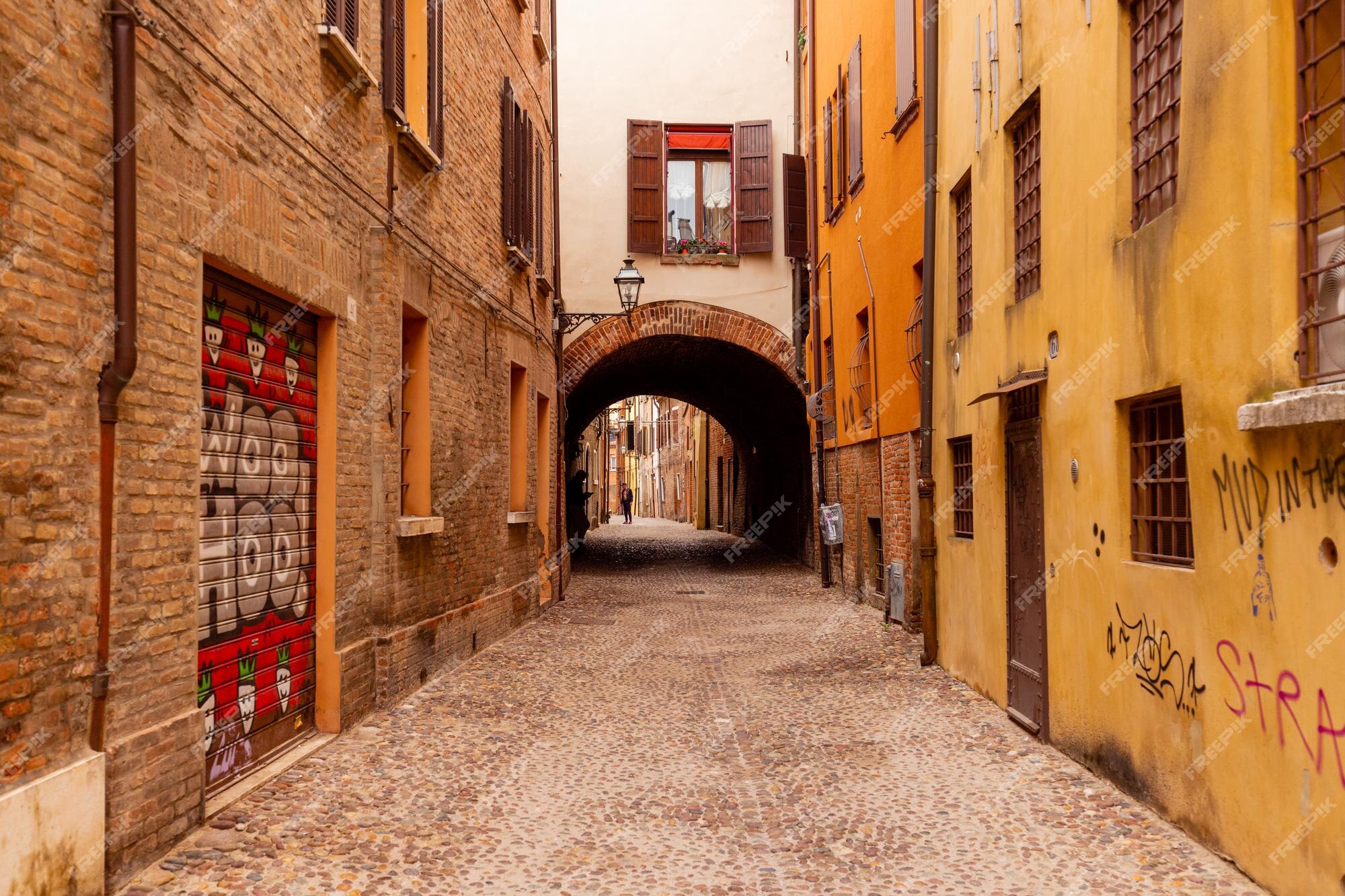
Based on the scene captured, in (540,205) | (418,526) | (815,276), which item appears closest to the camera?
(418,526)

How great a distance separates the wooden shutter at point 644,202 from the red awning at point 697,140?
45 centimetres

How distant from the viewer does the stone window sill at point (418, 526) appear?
7.78 metres

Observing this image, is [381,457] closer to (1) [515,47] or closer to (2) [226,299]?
(2) [226,299]

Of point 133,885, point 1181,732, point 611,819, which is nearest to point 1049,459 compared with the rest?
point 1181,732

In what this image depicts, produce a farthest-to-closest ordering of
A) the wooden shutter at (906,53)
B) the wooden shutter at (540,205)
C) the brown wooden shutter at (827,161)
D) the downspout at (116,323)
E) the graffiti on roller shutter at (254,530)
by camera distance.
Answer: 1. the brown wooden shutter at (827,161)
2. the wooden shutter at (540,205)
3. the wooden shutter at (906,53)
4. the graffiti on roller shutter at (254,530)
5. the downspout at (116,323)

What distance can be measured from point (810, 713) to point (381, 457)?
344 cm

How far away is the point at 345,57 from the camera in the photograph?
671 cm

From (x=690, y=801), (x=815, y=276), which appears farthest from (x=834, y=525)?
(x=690, y=801)

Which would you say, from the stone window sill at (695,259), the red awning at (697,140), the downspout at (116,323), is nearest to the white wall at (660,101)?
the stone window sill at (695,259)

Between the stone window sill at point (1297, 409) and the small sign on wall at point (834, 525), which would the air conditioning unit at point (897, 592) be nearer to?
the small sign on wall at point (834, 525)

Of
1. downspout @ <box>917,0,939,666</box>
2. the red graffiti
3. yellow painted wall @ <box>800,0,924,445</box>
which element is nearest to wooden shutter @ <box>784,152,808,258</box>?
yellow painted wall @ <box>800,0,924,445</box>

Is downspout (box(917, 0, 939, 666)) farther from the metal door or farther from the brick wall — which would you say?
the metal door

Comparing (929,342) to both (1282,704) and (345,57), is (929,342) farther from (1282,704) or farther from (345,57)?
(1282,704)

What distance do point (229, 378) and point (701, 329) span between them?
1194cm
